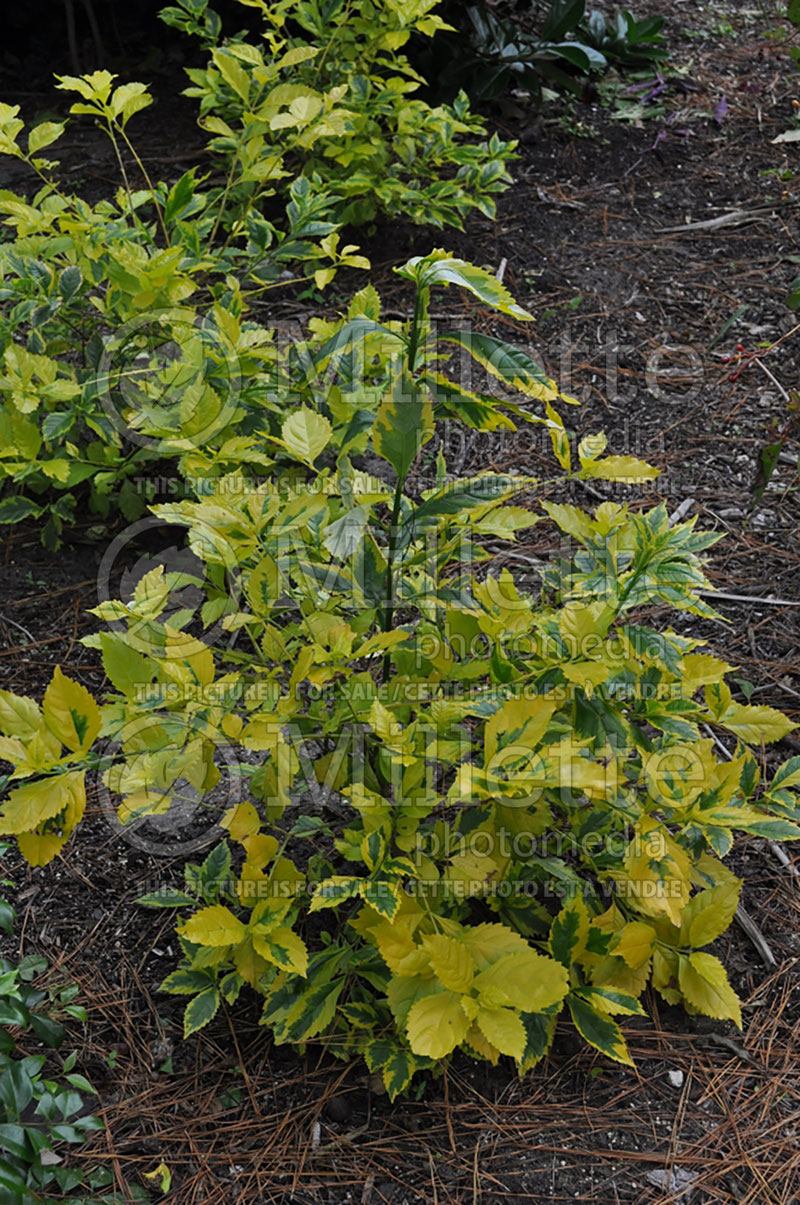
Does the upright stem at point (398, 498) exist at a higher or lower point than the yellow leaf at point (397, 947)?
higher

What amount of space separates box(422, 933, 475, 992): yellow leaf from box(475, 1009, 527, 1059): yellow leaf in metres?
0.05

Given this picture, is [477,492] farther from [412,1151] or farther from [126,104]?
[126,104]

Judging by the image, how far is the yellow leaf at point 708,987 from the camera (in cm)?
169

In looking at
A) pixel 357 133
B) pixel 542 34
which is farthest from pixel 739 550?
pixel 542 34

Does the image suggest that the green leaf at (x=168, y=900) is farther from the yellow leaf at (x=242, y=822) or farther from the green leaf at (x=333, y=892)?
the green leaf at (x=333, y=892)

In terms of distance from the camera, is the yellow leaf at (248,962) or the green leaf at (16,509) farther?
the green leaf at (16,509)

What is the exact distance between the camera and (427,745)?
1.56 metres

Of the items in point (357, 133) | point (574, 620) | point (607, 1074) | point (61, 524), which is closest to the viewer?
point (574, 620)

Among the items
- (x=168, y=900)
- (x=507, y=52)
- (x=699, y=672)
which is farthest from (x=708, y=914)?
(x=507, y=52)

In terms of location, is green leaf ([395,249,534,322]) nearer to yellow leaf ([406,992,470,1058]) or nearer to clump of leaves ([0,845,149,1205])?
yellow leaf ([406,992,470,1058])

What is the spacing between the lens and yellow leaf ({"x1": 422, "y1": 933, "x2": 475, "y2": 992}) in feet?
4.71

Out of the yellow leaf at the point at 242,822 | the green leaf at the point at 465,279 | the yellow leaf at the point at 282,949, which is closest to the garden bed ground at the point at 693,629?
the yellow leaf at the point at 282,949

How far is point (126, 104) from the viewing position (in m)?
2.17

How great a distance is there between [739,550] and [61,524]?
1679 mm
